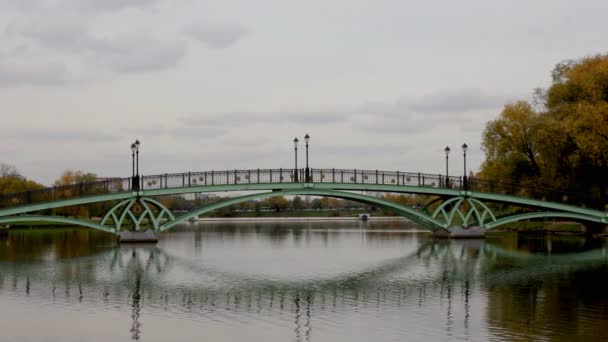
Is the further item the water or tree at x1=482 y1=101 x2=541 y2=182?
tree at x1=482 y1=101 x2=541 y2=182

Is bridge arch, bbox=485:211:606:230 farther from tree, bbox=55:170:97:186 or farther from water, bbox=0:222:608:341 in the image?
tree, bbox=55:170:97:186

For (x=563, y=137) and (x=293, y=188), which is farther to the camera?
(x=563, y=137)

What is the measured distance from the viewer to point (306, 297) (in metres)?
22.7

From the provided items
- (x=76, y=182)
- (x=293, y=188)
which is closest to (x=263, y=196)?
(x=293, y=188)

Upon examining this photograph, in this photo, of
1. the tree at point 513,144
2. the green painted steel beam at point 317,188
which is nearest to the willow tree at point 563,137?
the tree at point 513,144

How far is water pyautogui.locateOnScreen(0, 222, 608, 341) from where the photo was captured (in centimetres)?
1703

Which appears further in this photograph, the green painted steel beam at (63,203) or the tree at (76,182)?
the tree at (76,182)

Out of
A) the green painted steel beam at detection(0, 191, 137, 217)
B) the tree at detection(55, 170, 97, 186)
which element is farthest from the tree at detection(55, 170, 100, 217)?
the green painted steel beam at detection(0, 191, 137, 217)

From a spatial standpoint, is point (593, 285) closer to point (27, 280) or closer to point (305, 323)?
point (305, 323)

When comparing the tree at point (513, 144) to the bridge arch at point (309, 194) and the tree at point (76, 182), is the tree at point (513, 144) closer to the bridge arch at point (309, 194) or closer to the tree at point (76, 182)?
the bridge arch at point (309, 194)

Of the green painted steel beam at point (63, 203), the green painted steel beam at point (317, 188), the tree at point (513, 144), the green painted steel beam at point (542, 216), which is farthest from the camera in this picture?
the tree at point (513, 144)

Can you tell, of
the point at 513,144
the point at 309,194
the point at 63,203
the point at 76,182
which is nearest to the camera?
the point at 63,203

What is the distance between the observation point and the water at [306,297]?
17031 millimetres

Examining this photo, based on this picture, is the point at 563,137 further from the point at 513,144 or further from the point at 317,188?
the point at 317,188
